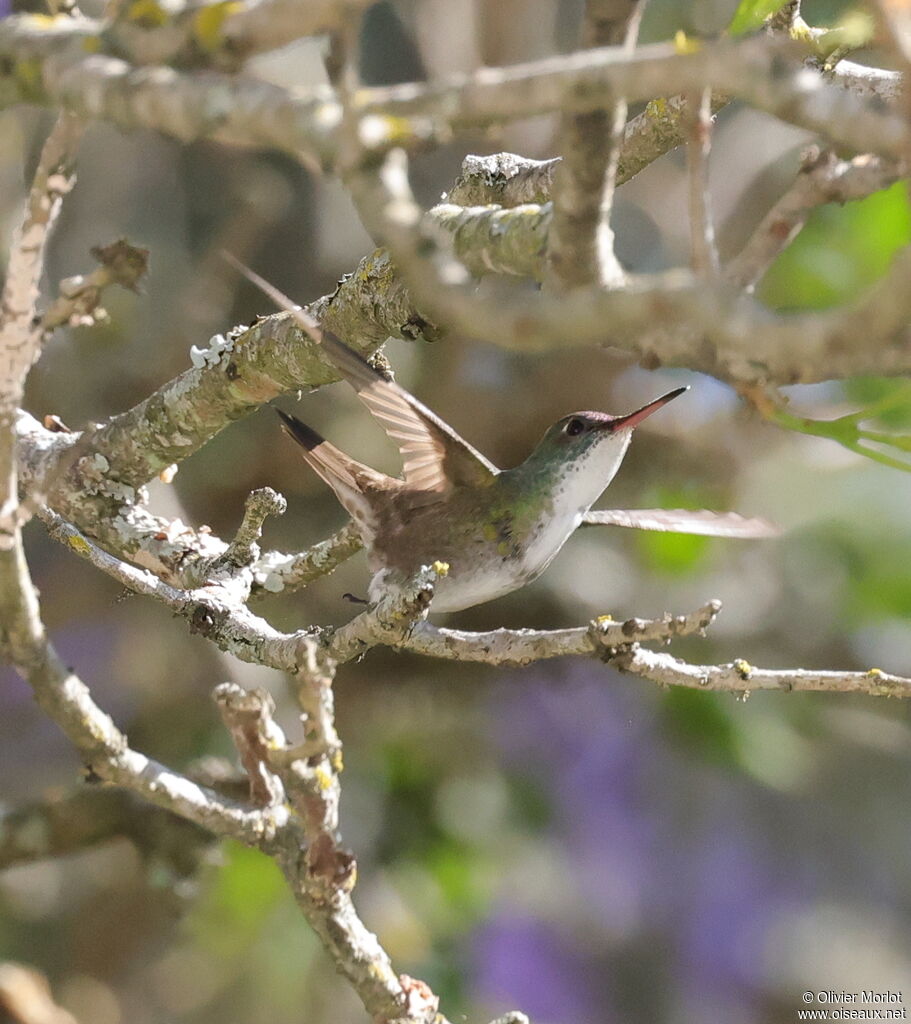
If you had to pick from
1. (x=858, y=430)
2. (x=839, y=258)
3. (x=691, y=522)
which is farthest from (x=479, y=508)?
(x=839, y=258)

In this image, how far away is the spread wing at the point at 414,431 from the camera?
60.2 inches

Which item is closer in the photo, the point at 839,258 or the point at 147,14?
the point at 147,14

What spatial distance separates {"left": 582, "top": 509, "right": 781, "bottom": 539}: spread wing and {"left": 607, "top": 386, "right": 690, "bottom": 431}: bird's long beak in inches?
5.7

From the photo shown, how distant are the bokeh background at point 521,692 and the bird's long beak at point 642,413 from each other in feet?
4.25

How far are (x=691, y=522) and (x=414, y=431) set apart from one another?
51 cm

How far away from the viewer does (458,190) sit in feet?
6.21

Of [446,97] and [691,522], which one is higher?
[446,97]

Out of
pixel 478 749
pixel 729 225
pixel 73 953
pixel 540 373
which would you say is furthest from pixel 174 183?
pixel 73 953

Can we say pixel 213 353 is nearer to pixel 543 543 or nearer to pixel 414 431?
pixel 414 431

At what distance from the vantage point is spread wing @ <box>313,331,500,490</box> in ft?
5.03

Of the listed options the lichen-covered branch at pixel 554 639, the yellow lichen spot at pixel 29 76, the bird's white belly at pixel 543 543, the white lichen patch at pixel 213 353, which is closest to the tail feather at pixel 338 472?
the white lichen patch at pixel 213 353

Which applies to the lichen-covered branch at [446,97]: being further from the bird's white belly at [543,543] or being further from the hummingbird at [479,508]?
the bird's white belly at [543,543]

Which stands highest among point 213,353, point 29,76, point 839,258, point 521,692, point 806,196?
point 29,76

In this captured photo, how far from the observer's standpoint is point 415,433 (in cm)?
189
